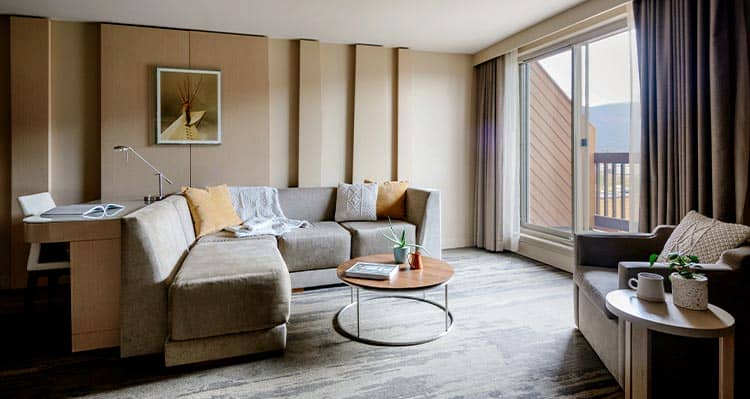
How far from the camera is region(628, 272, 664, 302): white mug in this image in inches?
65.8

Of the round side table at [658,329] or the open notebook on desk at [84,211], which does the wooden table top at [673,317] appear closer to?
the round side table at [658,329]

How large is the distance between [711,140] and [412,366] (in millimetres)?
2258

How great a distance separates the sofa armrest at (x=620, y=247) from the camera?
247 cm

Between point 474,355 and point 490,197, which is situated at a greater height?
point 490,197

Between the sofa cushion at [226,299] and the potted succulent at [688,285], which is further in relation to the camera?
the sofa cushion at [226,299]

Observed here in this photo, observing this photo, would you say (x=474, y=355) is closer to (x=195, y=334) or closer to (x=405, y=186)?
(x=195, y=334)

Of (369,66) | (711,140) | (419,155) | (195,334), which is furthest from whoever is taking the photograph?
(419,155)

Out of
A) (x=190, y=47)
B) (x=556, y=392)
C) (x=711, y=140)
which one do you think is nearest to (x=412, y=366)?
(x=556, y=392)

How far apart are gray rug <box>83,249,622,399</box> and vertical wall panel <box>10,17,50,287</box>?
260 cm

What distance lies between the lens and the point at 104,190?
377 cm

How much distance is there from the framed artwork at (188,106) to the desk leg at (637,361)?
375cm

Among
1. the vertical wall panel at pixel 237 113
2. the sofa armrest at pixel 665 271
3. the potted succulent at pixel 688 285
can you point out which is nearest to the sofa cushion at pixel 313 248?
the vertical wall panel at pixel 237 113

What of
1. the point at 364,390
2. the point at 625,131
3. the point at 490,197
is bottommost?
the point at 364,390

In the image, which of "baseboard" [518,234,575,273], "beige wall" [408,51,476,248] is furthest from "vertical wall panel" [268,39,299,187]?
"baseboard" [518,234,575,273]
